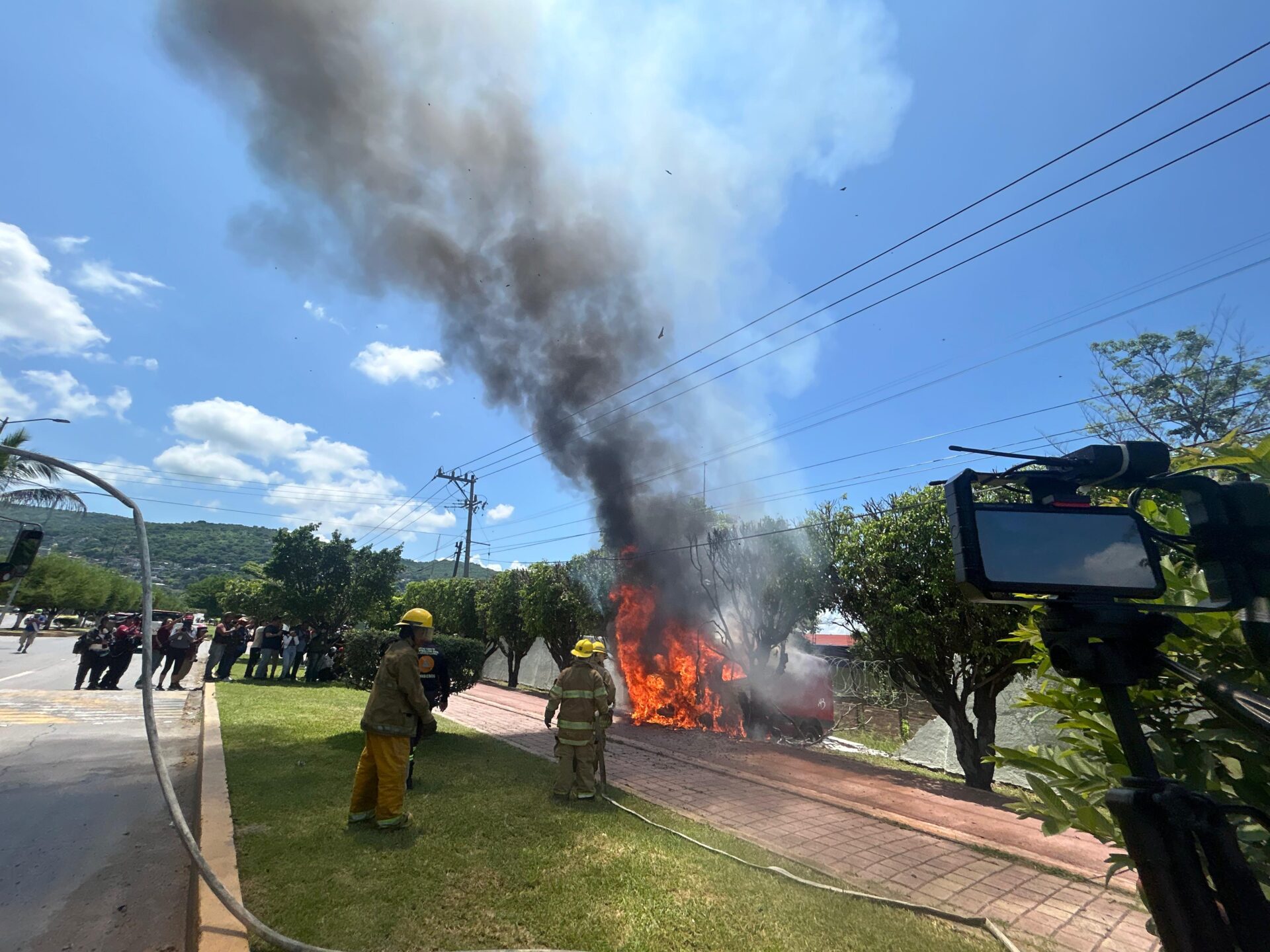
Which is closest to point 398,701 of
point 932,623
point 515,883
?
point 515,883

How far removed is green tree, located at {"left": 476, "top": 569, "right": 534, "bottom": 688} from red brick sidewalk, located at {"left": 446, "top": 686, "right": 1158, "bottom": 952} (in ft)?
51.7

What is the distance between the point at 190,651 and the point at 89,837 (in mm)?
11729

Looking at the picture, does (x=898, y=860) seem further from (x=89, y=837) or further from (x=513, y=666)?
(x=513, y=666)

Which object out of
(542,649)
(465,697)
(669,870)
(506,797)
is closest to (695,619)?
(465,697)

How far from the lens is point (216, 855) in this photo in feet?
13.2

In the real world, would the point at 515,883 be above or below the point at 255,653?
below

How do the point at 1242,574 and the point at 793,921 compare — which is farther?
the point at 793,921

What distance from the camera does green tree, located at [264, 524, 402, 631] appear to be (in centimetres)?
2106

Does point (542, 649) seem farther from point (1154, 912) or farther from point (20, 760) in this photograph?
point (1154, 912)

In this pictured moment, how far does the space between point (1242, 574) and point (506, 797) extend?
5.82m

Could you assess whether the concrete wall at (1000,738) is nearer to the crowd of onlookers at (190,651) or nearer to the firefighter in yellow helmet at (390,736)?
the firefighter in yellow helmet at (390,736)

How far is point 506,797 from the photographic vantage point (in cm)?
578

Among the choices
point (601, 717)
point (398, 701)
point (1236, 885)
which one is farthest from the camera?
point (601, 717)

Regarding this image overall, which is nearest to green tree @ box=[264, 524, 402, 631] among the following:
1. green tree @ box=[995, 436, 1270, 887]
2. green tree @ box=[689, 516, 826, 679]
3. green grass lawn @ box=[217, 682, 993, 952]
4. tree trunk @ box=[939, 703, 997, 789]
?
green tree @ box=[689, 516, 826, 679]
